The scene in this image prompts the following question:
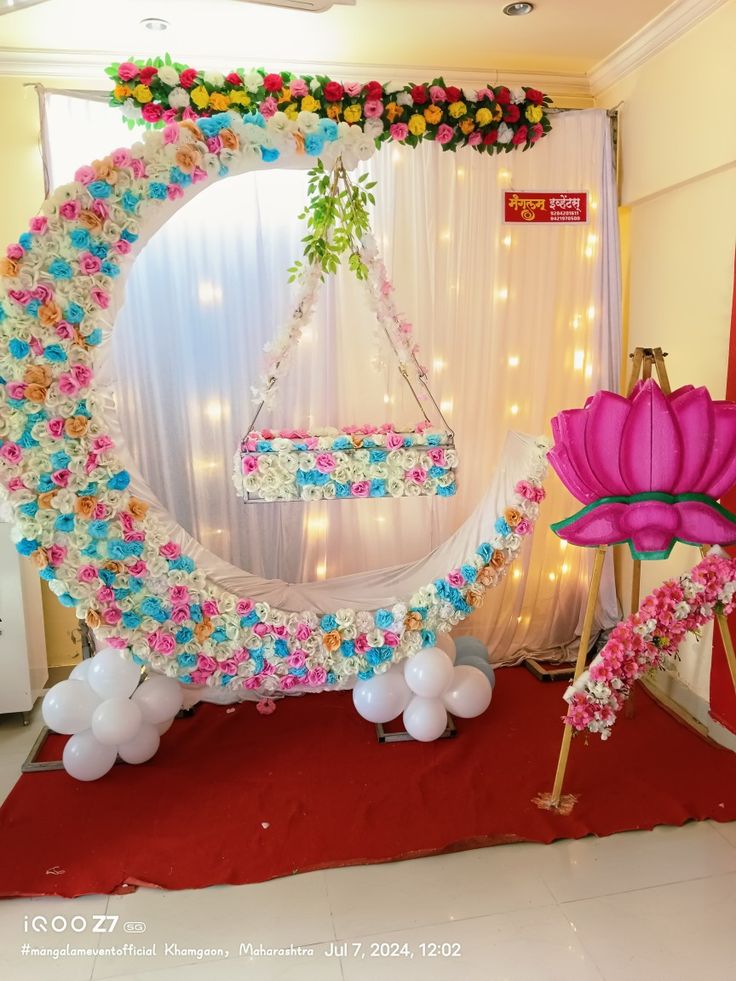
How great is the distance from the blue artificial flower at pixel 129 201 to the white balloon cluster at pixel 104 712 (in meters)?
1.61

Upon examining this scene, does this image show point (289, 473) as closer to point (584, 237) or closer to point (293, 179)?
point (293, 179)

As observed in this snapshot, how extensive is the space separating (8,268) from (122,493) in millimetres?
822

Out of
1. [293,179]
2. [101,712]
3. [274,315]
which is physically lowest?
[101,712]

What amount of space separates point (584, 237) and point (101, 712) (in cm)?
295

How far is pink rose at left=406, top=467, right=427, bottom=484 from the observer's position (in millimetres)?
3172

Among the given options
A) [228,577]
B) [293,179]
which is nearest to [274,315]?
[293,179]

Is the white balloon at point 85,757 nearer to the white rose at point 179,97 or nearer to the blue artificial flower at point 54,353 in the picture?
the blue artificial flower at point 54,353

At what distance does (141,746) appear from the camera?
10.3 feet

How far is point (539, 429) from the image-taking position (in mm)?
3955

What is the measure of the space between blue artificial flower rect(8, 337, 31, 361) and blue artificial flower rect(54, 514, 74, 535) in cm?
54

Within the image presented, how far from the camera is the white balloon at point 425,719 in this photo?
3230 millimetres

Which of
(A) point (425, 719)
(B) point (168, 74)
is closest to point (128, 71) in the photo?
(B) point (168, 74)

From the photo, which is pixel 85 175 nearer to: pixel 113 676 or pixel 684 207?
pixel 113 676

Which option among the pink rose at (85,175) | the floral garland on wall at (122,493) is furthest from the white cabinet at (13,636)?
the pink rose at (85,175)
